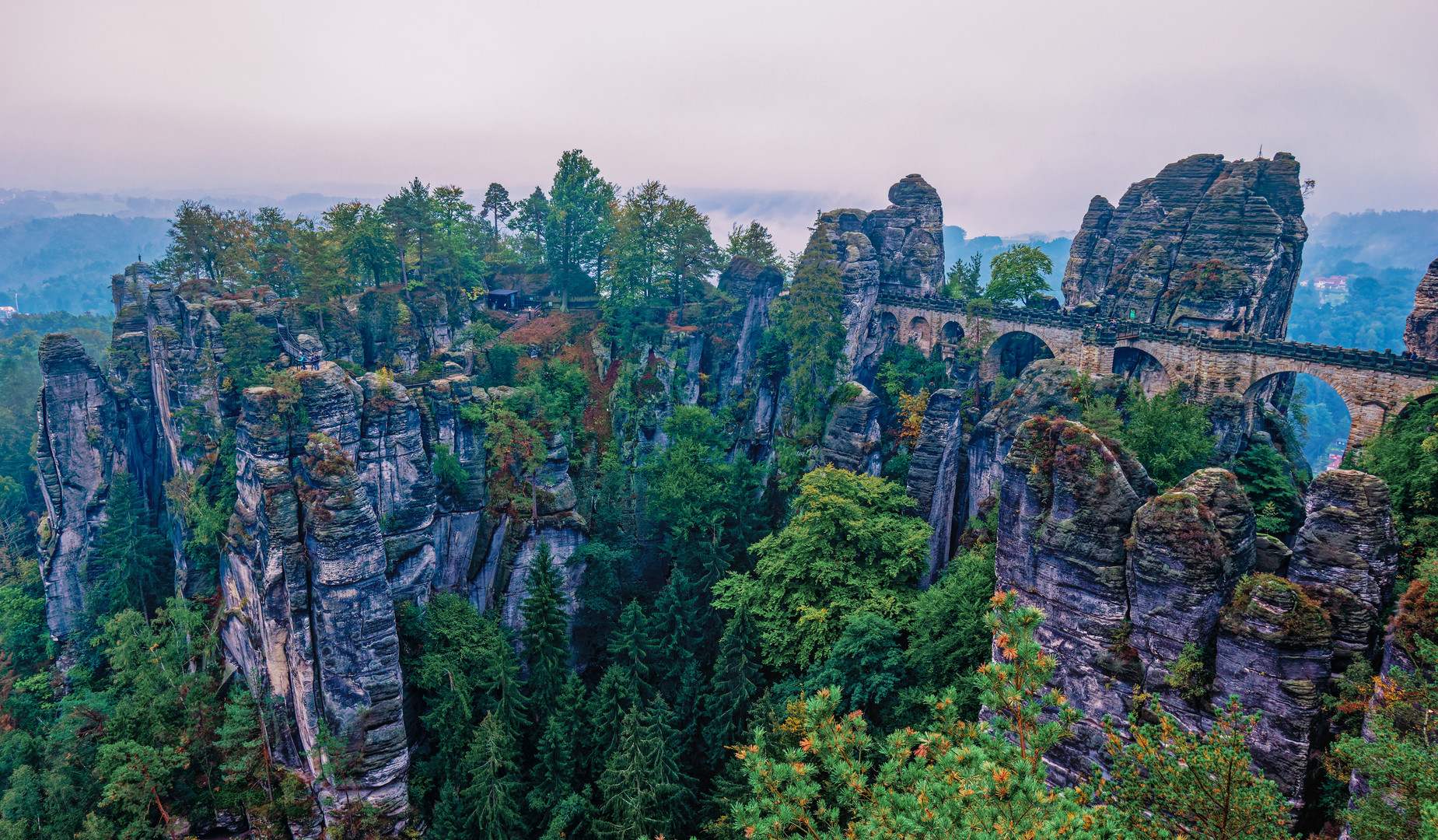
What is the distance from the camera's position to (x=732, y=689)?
2819 centimetres

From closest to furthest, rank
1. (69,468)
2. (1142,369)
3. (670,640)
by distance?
(670,640)
(1142,369)
(69,468)

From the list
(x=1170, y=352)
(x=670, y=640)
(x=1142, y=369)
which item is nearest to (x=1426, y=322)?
(x=1170, y=352)

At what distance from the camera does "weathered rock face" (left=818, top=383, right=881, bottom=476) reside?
38750 mm

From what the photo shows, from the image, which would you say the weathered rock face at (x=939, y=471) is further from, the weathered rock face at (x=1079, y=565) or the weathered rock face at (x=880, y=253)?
the weathered rock face at (x=1079, y=565)

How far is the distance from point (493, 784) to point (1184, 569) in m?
24.3

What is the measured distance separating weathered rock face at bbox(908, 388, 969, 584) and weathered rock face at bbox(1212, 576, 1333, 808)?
18315 mm

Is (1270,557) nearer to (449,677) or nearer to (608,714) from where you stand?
(608,714)

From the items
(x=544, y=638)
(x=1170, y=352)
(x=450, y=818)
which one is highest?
(x=1170, y=352)

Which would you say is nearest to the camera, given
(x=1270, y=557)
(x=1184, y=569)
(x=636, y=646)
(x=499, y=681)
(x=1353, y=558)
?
(x=1353, y=558)

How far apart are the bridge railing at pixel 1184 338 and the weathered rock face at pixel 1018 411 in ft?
18.4

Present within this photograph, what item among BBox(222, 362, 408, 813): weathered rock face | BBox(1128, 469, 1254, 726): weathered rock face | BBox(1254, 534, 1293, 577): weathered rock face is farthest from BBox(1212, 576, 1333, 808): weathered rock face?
BBox(222, 362, 408, 813): weathered rock face

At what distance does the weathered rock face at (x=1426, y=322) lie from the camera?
31.3 metres

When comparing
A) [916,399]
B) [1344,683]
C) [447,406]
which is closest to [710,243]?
[916,399]

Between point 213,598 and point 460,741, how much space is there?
18.9 meters
